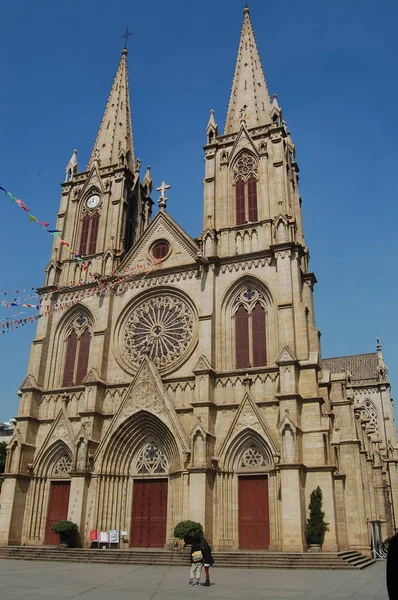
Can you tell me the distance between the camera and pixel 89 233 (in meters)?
39.5

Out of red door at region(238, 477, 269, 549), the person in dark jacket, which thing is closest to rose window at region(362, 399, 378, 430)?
red door at region(238, 477, 269, 549)

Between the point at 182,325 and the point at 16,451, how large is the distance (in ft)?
40.7

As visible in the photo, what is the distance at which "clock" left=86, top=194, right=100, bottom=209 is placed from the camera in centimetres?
4044

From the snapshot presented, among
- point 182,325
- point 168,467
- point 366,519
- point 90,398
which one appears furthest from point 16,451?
point 366,519

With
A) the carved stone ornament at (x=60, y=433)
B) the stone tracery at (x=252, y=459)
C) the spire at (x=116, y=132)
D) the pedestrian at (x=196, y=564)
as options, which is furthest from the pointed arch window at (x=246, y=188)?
the pedestrian at (x=196, y=564)

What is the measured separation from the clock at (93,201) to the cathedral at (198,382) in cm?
21

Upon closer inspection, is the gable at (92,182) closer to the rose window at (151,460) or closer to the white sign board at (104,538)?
the rose window at (151,460)

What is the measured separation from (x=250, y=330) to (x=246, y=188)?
10438 millimetres

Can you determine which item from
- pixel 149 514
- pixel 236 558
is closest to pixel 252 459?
pixel 236 558

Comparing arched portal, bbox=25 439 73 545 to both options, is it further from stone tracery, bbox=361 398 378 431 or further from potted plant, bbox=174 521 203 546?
stone tracery, bbox=361 398 378 431

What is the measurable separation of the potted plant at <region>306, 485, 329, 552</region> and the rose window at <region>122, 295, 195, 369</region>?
11.1 meters

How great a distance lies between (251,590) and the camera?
46.3 ft

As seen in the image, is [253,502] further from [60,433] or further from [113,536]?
[60,433]

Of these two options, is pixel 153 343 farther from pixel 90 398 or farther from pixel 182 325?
pixel 90 398
